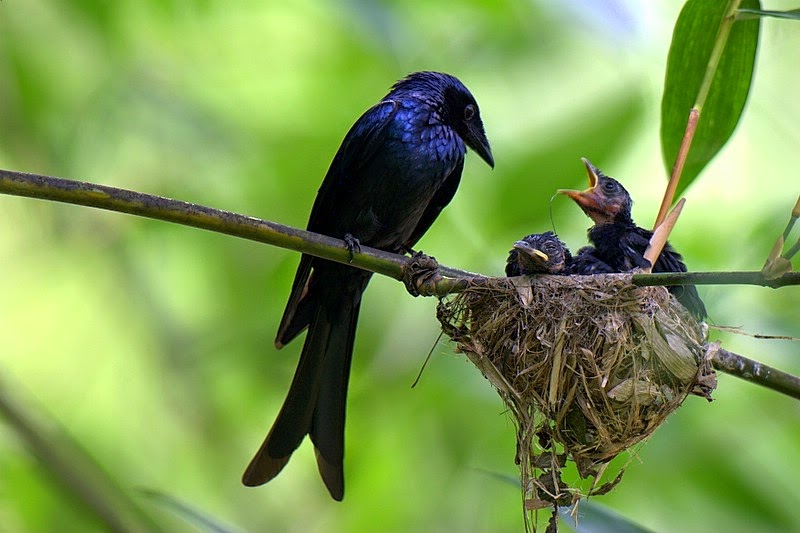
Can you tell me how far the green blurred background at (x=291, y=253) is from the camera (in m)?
3.70

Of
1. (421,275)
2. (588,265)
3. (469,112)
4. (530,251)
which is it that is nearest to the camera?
(421,275)

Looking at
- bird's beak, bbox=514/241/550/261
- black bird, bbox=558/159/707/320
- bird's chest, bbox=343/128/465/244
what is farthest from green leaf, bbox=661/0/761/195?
bird's chest, bbox=343/128/465/244

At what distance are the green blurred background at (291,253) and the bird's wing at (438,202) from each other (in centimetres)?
14

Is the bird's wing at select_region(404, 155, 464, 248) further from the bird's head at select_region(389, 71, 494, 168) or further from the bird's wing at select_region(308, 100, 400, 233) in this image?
the bird's wing at select_region(308, 100, 400, 233)

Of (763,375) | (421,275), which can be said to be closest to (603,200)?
(421,275)

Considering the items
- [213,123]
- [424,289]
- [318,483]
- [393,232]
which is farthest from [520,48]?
[318,483]

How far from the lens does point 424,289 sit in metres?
2.89

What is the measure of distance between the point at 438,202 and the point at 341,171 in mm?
447

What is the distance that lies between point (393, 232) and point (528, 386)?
104cm

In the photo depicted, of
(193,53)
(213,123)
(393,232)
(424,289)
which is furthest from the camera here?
(193,53)

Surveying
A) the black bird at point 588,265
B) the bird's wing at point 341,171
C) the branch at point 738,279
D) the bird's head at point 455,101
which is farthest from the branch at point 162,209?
the bird's head at point 455,101

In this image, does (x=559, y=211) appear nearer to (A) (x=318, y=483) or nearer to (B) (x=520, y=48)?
(B) (x=520, y=48)

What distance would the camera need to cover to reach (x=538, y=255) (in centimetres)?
340

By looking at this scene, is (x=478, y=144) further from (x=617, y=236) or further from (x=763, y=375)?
(x=763, y=375)
